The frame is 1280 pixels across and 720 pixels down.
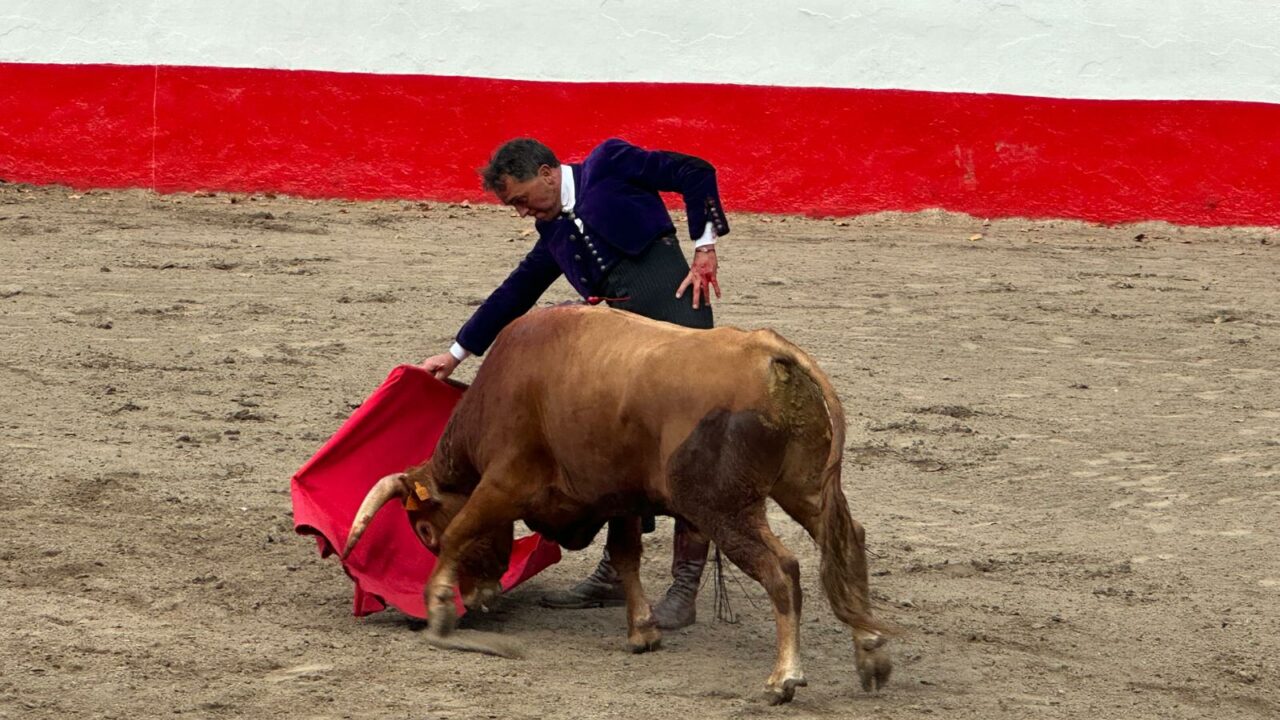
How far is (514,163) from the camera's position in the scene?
16.1 feet

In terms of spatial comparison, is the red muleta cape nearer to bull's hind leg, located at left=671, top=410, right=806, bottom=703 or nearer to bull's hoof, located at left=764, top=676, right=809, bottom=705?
bull's hind leg, located at left=671, top=410, right=806, bottom=703

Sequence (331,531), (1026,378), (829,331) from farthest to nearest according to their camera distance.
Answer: (829,331) < (1026,378) < (331,531)

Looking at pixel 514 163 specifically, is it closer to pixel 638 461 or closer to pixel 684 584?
pixel 638 461

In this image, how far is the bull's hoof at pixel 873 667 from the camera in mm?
4273

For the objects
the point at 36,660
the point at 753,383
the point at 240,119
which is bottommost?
the point at 36,660

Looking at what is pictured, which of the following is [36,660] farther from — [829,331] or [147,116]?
[147,116]

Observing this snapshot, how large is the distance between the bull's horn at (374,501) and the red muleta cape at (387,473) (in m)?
0.15

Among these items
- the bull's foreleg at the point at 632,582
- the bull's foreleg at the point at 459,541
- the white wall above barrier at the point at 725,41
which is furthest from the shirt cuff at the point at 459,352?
the white wall above barrier at the point at 725,41

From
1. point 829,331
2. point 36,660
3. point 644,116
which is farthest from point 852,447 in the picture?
point 644,116

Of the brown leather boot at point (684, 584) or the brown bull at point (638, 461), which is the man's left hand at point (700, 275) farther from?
the brown leather boot at point (684, 584)

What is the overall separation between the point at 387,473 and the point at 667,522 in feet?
3.73

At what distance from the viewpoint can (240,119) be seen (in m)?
11.7

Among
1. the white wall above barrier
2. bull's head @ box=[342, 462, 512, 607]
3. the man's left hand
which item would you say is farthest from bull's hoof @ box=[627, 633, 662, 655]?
the white wall above barrier

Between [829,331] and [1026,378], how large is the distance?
1.09 meters
